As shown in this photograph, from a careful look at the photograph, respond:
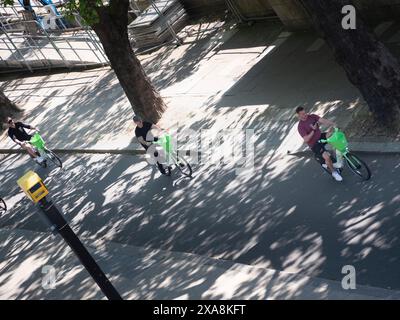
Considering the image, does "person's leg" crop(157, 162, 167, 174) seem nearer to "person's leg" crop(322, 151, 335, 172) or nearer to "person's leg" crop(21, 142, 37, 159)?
"person's leg" crop(322, 151, 335, 172)

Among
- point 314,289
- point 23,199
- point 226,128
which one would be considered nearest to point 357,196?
point 314,289

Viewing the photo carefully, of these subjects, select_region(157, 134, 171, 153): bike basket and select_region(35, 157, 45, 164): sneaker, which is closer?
select_region(157, 134, 171, 153): bike basket

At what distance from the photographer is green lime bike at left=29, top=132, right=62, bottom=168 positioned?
51.3 feet

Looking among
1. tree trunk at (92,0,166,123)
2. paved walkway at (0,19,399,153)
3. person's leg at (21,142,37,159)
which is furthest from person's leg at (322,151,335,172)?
person's leg at (21,142,37,159)

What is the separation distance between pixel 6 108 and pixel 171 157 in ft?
34.1

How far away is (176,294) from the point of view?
9.40m

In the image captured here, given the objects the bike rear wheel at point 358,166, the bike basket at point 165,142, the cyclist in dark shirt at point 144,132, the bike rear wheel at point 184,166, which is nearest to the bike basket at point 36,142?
the cyclist in dark shirt at point 144,132

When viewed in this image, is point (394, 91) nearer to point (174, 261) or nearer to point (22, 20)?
point (174, 261)

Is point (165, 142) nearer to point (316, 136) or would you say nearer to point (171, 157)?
point (171, 157)

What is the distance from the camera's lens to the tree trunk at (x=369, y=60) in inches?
439

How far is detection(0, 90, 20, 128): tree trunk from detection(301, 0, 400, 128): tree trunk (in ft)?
42.7

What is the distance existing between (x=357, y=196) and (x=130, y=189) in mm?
5491

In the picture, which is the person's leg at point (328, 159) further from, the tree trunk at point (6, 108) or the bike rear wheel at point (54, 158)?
the tree trunk at point (6, 108)
